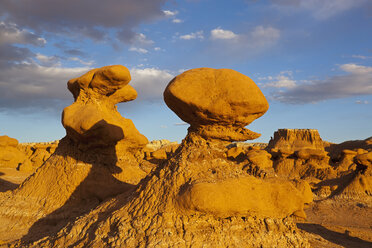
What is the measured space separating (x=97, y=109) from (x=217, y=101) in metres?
4.77

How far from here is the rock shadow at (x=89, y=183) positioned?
26.8 ft

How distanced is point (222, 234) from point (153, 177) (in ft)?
5.11

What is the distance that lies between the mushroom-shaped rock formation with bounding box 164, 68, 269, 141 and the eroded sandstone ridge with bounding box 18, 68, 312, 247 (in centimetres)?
2

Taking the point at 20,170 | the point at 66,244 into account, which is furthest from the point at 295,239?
the point at 20,170

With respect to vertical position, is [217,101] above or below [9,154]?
above

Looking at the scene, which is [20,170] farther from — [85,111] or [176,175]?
[176,175]

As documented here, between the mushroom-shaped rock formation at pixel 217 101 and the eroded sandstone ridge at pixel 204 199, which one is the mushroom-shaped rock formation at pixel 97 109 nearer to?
the eroded sandstone ridge at pixel 204 199

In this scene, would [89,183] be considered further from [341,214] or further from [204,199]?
[341,214]

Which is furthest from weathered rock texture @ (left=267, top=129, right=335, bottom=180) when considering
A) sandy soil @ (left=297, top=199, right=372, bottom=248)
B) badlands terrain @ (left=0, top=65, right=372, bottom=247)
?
badlands terrain @ (left=0, top=65, right=372, bottom=247)

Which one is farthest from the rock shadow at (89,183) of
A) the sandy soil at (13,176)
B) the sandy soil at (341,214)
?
the sandy soil at (13,176)

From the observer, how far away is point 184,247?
4508mm

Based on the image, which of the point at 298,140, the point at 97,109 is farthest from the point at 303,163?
the point at 97,109

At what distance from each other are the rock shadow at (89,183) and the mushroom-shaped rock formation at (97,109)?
0.14 m

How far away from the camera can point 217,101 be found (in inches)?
212
